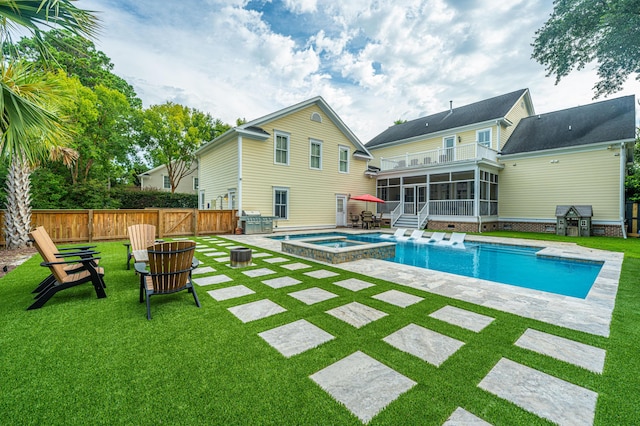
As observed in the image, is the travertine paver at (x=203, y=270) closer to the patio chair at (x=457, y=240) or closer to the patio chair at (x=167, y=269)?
the patio chair at (x=167, y=269)

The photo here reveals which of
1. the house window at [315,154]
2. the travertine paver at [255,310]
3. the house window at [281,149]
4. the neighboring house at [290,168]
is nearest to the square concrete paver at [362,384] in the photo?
the travertine paver at [255,310]

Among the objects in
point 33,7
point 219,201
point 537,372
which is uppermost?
point 33,7

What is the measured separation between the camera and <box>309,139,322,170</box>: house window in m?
15.6

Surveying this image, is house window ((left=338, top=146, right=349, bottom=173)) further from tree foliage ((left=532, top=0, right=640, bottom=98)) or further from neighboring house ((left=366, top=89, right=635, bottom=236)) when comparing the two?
tree foliage ((left=532, top=0, right=640, bottom=98))

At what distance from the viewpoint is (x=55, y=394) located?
183 cm

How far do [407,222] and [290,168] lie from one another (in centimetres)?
812

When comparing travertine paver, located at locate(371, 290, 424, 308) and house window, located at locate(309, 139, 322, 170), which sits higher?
house window, located at locate(309, 139, 322, 170)

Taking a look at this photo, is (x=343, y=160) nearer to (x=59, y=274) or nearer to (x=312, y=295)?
(x=312, y=295)

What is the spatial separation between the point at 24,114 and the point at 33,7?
4.24 ft

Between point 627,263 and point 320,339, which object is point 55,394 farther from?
point 627,263

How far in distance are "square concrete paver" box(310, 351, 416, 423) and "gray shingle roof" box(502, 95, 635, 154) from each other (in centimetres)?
1760

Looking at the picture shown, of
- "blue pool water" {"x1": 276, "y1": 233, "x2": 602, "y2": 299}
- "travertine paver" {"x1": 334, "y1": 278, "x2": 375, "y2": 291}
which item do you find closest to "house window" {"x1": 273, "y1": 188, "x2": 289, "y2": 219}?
"blue pool water" {"x1": 276, "y1": 233, "x2": 602, "y2": 299}

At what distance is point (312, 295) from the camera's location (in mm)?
4039

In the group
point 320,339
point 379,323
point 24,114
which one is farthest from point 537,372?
point 24,114
